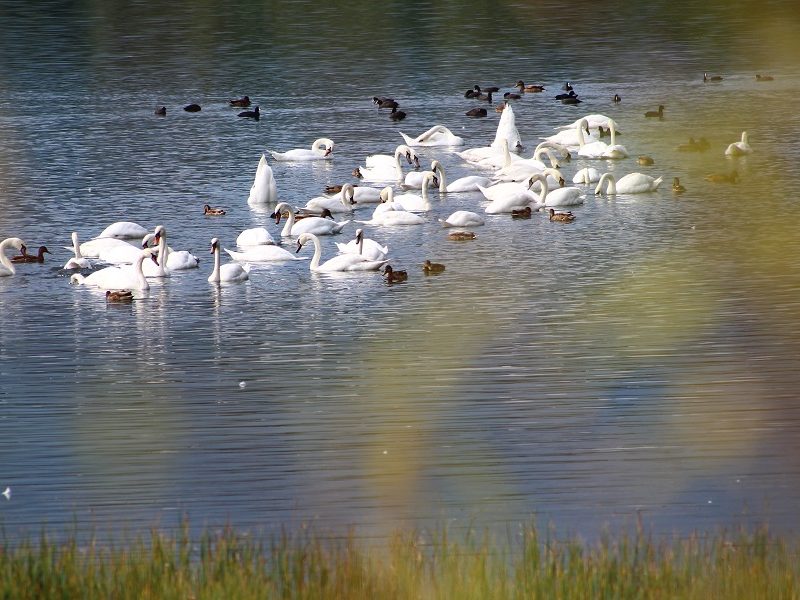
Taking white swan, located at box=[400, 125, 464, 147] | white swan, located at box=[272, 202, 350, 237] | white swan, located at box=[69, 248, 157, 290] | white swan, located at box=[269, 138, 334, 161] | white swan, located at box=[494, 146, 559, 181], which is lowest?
white swan, located at box=[69, 248, 157, 290]

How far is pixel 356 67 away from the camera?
50562 millimetres

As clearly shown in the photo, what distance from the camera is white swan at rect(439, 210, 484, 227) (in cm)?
2592

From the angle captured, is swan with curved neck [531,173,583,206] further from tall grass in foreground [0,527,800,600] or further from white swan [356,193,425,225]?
tall grass in foreground [0,527,800,600]

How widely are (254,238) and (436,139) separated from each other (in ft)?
39.9

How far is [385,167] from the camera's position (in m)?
31.5

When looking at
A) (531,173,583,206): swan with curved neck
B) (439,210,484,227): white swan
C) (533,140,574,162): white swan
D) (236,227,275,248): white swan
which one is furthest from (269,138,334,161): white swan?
(236,227,275,248): white swan

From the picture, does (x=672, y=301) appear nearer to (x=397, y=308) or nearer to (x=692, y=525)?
(x=397, y=308)

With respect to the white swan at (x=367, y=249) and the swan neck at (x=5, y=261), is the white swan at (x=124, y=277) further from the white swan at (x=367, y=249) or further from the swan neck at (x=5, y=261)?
the white swan at (x=367, y=249)

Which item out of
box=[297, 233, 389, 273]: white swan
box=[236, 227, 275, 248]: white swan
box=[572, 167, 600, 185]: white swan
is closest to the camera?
box=[297, 233, 389, 273]: white swan

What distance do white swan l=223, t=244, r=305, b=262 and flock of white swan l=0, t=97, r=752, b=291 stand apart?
1cm

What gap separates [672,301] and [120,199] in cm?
1207

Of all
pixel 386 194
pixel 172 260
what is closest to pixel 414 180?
pixel 386 194

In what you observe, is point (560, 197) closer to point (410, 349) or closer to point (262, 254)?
point (262, 254)

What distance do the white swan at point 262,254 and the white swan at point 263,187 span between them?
14.8 feet
